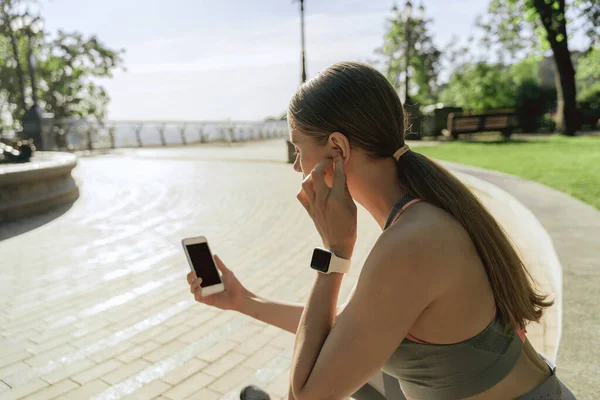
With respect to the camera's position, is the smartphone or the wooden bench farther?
the wooden bench

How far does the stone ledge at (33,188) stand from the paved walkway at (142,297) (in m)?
0.33

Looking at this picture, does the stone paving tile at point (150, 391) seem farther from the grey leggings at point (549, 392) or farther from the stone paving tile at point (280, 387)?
the grey leggings at point (549, 392)

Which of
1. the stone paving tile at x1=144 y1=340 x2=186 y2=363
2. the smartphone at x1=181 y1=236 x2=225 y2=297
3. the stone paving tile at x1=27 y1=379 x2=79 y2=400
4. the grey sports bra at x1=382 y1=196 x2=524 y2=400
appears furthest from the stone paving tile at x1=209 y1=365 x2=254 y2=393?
the grey sports bra at x1=382 y1=196 x2=524 y2=400

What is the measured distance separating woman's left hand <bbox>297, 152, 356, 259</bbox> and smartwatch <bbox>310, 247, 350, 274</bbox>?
3cm

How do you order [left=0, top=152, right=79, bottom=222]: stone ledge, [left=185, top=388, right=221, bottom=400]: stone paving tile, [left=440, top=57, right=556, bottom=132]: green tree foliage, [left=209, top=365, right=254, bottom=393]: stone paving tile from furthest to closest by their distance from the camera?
1. [left=440, top=57, right=556, bottom=132]: green tree foliage
2. [left=0, top=152, right=79, bottom=222]: stone ledge
3. [left=209, top=365, right=254, bottom=393]: stone paving tile
4. [left=185, top=388, right=221, bottom=400]: stone paving tile

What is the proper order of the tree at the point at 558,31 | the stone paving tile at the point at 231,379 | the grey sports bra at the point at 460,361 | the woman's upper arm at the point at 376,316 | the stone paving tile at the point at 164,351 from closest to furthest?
the woman's upper arm at the point at 376,316
the grey sports bra at the point at 460,361
the stone paving tile at the point at 231,379
the stone paving tile at the point at 164,351
the tree at the point at 558,31

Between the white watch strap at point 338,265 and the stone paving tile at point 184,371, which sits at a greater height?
the white watch strap at point 338,265

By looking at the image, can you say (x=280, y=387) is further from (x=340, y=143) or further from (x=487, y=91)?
(x=487, y=91)

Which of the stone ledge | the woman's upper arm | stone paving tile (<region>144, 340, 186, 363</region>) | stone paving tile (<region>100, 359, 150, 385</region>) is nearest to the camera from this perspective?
the woman's upper arm

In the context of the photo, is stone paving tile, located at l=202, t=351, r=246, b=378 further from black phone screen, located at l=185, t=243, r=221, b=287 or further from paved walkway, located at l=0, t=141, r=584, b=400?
black phone screen, located at l=185, t=243, r=221, b=287

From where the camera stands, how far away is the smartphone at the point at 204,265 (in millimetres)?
2215

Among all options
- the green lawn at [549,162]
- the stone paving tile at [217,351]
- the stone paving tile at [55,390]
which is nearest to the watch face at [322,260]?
the stone paving tile at [217,351]

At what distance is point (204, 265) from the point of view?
2301 millimetres

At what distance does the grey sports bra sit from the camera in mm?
1394
